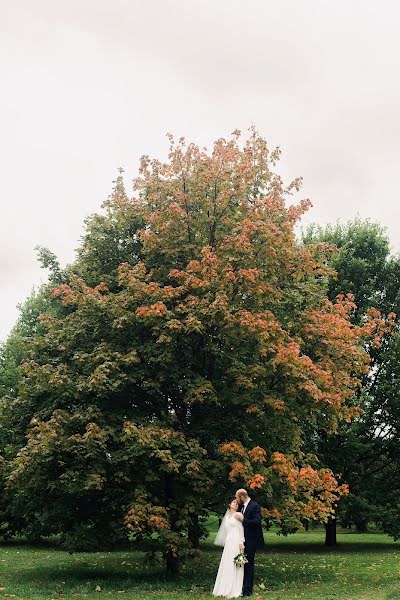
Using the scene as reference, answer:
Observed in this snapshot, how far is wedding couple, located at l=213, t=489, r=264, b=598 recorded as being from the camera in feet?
40.5

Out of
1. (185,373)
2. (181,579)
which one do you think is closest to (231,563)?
(181,579)

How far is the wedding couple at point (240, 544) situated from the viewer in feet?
40.5

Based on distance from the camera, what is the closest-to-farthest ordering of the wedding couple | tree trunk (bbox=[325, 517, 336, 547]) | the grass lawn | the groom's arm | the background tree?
1. the groom's arm
2. the wedding couple
3. the grass lawn
4. the background tree
5. tree trunk (bbox=[325, 517, 336, 547])

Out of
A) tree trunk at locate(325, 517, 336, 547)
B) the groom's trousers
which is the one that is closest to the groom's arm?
the groom's trousers

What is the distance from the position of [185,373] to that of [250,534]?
4.65 m

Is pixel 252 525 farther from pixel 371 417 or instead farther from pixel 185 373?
pixel 371 417

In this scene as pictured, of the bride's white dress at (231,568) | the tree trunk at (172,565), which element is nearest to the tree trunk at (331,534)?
the tree trunk at (172,565)

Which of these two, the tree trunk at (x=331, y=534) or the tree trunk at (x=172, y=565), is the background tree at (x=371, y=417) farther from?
the tree trunk at (x=172, y=565)

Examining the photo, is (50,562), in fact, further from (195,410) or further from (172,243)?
(172,243)

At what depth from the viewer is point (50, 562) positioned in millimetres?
20828

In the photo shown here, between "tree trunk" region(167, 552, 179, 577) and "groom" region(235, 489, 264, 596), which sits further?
"tree trunk" region(167, 552, 179, 577)

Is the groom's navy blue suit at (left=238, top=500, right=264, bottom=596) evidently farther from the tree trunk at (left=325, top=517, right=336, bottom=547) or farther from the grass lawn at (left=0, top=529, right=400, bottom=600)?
the tree trunk at (left=325, top=517, right=336, bottom=547)

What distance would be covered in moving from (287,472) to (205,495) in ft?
7.68

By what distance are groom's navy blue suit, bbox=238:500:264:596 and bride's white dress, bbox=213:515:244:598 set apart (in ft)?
0.45
